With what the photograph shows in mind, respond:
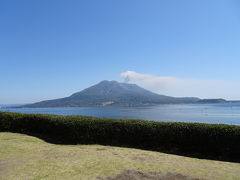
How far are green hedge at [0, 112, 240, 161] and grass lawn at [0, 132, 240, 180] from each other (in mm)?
997

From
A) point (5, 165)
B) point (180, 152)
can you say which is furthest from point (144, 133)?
point (5, 165)

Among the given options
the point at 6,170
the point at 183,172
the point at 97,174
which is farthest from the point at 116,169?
the point at 6,170

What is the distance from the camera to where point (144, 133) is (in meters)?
8.18

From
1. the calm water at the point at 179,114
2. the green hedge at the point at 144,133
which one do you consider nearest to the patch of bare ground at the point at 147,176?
the green hedge at the point at 144,133

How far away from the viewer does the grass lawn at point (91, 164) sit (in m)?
4.77

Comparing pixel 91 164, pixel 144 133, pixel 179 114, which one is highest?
pixel 144 133

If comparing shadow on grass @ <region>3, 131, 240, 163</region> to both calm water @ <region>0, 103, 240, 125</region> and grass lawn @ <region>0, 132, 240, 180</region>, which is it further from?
calm water @ <region>0, 103, 240, 125</region>

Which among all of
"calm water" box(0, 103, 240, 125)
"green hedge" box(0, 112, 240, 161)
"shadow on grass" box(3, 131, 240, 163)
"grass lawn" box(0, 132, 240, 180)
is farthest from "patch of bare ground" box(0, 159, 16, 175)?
"calm water" box(0, 103, 240, 125)

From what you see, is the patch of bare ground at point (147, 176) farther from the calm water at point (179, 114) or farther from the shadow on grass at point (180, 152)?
the calm water at point (179, 114)

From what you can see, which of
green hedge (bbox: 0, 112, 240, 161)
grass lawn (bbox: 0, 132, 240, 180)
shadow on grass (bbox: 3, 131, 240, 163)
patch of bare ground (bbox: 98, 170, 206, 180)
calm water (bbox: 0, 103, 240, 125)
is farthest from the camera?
calm water (bbox: 0, 103, 240, 125)

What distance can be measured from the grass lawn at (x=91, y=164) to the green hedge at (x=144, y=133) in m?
1.00

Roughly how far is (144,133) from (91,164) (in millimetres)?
3415

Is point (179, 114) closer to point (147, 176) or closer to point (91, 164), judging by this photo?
point (91, 164)

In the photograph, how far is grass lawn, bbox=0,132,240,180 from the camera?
15.7 ft
